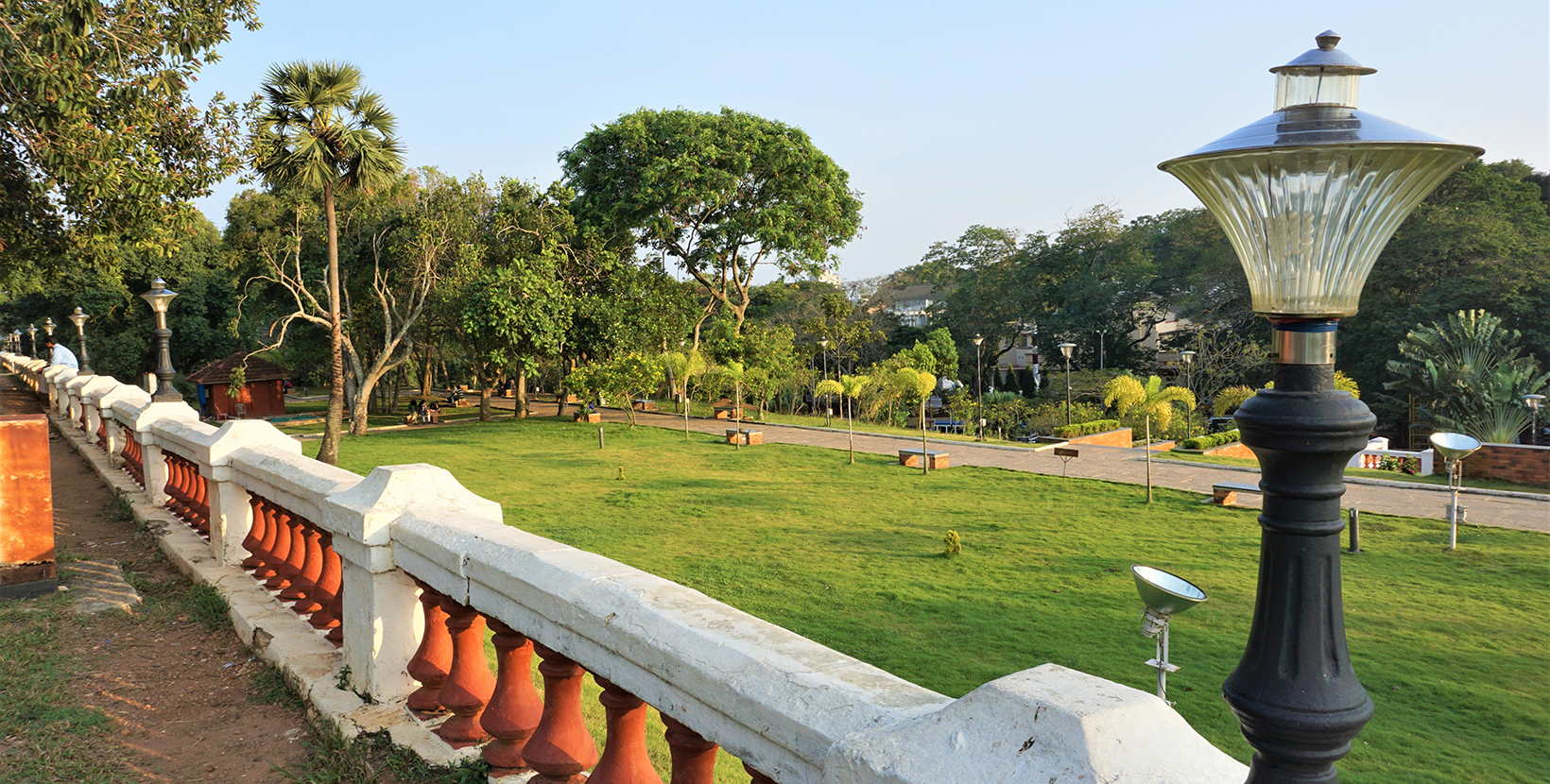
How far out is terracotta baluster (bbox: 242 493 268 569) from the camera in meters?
4.68

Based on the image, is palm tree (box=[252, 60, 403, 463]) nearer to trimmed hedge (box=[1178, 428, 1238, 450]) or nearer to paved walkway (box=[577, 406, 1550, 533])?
paved walkway (box=[577, 406, 1550, 533])

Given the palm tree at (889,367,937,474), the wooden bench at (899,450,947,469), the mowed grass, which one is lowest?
the mowed grass

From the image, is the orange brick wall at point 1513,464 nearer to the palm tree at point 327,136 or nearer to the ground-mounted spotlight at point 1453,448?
the ground-mounted spotlight at point 1453,448

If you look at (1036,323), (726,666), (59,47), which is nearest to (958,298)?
(1036,323)

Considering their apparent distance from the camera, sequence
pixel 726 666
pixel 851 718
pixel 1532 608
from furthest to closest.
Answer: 1. pixel 1532 608
2. pixel 726 666
3. pixel 851 718

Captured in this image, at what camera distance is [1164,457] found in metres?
19.9

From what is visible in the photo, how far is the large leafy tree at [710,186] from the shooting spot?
25953mm

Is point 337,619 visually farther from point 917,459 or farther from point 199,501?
point 917,459

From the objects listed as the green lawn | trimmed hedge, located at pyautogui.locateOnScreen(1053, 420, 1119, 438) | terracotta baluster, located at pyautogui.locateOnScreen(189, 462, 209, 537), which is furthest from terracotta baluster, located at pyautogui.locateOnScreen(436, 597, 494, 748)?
trimmed hedge, located at pyautogui.locateOnScreen(1053, 420, 1119, 438)

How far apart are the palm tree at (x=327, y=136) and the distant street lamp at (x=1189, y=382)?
76.6 ft

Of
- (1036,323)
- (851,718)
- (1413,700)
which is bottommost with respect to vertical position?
(1413,700)

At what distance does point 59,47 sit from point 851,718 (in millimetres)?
8691

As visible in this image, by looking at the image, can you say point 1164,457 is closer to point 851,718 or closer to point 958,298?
point 851,718

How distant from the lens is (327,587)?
3705 mm
